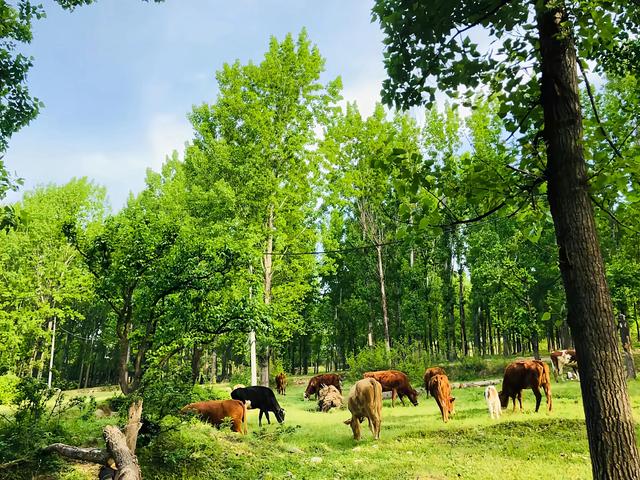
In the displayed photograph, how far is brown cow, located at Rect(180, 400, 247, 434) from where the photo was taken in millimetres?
11078

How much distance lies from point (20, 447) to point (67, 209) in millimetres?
28108

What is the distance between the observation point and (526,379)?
13078mm

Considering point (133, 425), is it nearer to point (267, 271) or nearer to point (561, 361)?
point (267, 271)

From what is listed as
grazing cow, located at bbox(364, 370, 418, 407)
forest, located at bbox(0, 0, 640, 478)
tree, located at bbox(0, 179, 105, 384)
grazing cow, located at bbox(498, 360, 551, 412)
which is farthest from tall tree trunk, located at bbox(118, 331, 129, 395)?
tree, located at bbox(0, 179, 105, 384)

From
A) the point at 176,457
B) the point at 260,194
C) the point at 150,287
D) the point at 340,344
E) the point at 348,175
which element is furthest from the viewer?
the point at 340,344

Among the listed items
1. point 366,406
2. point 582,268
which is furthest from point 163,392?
point 582,268

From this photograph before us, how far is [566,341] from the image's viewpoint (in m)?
36.7

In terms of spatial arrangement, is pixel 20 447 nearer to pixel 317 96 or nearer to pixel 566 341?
pixel 317 96

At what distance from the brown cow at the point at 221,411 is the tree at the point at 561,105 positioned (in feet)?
30.8

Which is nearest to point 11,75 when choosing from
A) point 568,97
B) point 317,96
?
point 568,97

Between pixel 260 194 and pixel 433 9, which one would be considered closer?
pixel 433 9

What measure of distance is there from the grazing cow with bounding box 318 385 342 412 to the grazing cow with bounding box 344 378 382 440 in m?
6.98

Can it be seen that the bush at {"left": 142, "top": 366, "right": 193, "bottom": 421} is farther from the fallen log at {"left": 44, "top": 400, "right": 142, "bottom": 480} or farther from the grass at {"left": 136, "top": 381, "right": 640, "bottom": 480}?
the grass at {"left": 136, "top": 381, "right": 640, "bottom": 480}

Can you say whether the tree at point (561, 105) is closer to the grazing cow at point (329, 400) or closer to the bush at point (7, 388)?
the grazing cow at point (329, 400)
